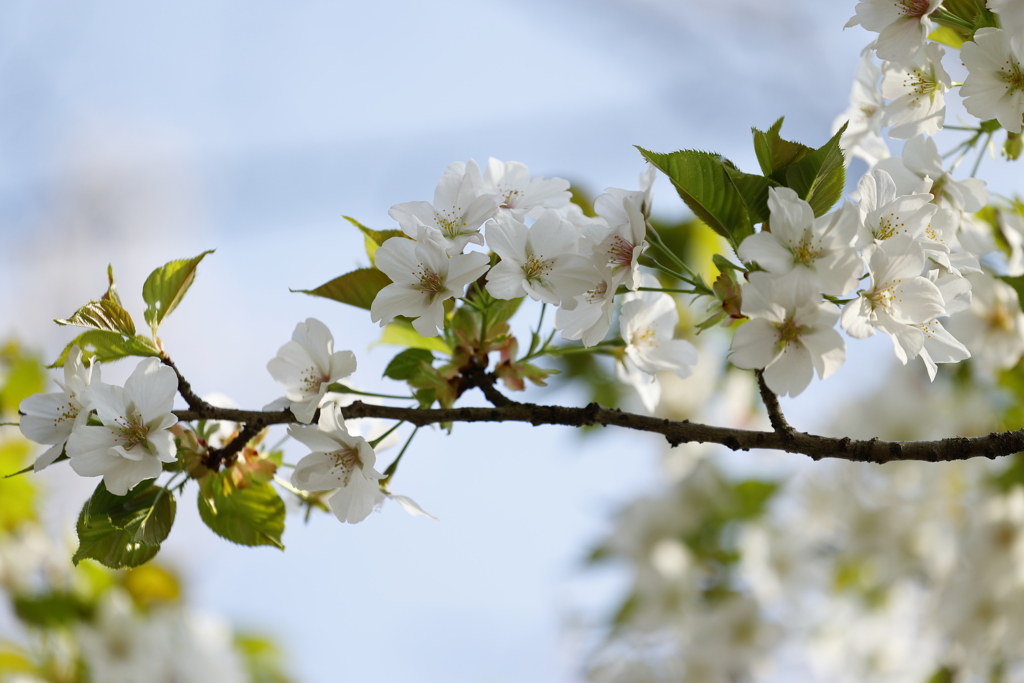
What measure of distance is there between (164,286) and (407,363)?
0.77 ft

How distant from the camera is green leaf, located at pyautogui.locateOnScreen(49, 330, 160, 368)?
2.38 feet

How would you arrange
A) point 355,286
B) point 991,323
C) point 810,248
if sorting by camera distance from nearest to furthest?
point 810,248
point 355,286
point 991,323

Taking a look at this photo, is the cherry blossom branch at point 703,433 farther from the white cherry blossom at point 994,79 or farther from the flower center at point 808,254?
the white cherry blossom at point 994,79

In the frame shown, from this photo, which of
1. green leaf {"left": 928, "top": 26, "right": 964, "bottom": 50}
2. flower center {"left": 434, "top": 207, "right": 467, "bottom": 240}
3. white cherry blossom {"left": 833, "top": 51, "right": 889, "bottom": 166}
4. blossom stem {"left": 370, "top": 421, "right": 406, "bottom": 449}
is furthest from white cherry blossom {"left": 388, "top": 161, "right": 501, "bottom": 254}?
green leaf {"left": 928, "top": 26, "right": 964, "bottom": 50}

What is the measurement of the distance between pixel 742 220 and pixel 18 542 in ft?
6.27

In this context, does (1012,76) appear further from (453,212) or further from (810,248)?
(453,212)

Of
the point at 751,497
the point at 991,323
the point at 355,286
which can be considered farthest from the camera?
the point at 751,497

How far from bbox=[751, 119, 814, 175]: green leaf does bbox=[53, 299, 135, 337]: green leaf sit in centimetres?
56

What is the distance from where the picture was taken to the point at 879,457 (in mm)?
610

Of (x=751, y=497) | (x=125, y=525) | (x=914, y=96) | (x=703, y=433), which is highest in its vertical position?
(x=914, y=96)

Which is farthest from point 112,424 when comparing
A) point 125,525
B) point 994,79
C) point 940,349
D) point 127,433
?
point 994,79

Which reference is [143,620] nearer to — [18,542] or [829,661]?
[18,542]

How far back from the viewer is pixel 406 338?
896mm

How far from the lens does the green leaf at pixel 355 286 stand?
79 centimetres
